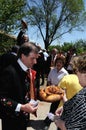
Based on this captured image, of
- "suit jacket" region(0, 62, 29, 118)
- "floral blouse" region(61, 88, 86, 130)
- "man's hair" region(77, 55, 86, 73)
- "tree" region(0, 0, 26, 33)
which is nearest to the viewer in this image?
"floral blouse" region(61, 88, 86, 130)

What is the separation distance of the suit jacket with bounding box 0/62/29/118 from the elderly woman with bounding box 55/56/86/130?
870 mm

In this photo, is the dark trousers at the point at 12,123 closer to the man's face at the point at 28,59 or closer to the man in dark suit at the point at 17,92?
the man in dark suit at the point at 17,92

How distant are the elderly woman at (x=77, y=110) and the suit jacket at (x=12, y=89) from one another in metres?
0.87

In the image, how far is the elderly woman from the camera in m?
3.78

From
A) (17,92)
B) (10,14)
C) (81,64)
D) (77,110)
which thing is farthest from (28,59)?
(10,14)

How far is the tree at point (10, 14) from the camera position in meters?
16.7

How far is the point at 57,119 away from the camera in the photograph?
4.13 m

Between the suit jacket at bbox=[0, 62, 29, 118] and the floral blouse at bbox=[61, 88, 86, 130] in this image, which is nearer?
the floral blouse at bbox=[61, 88, 86, 130]

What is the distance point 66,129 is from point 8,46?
13.8 metres

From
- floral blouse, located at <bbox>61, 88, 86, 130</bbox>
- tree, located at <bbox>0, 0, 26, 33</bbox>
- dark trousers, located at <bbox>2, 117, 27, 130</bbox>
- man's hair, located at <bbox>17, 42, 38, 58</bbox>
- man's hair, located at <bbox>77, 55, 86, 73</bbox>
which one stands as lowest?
dark trousers, located at <bbox>2, 117, 27, 130</bbox>

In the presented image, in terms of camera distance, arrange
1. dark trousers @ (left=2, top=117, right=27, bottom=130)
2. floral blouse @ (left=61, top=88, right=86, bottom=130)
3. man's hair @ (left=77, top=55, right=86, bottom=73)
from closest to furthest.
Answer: floral blouse @ (left=61, top=88, right=86, bottom=130)
man's hair @ (left=77, top=55, right=86, bottom=73)
dark trousers @ (left=2, top=117, right=27, bottom=130)

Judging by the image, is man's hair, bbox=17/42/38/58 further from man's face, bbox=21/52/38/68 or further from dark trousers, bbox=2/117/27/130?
dark trousers, bbox=2/117/27/130

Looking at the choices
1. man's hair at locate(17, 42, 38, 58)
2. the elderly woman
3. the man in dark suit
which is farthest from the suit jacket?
the elderly woman

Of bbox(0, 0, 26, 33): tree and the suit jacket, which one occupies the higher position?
bbox(0, 0, 26, 33): tree
